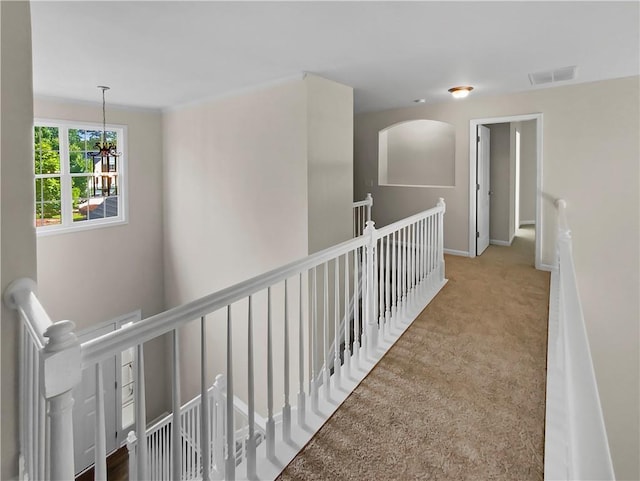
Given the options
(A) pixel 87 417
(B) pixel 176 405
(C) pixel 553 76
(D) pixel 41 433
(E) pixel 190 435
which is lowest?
(A) pixel 87 417

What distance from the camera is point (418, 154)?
271 inches

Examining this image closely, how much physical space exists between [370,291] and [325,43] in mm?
2026

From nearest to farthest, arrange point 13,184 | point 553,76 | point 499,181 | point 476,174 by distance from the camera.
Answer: point 13,184
point 553,76
point 476,174
point 499,181

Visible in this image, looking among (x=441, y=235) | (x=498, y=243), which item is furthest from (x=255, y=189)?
(x=498, y=243)

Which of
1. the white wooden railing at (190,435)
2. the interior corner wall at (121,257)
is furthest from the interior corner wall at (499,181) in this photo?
the interior corner wall at (121,257)

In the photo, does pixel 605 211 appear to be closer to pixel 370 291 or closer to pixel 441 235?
pixel 441 235

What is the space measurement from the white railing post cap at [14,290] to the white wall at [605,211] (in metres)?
5.28

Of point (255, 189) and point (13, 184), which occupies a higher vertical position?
point (255, 189)

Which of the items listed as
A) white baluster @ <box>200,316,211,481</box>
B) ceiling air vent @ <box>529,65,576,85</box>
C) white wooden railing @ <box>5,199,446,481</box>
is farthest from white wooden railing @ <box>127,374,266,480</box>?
ceiling air vent @ <box>529,65,576,85</box>

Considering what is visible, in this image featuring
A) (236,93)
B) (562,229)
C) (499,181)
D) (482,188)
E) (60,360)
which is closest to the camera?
(60,360)

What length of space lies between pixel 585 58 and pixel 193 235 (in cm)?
515

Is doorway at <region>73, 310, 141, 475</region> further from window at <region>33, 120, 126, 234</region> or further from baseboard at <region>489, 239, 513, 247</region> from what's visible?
baseboard at <region>489, 239, 513, 247</region>

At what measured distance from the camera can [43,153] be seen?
4.98 m

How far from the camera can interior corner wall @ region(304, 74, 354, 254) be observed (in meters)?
4.02
